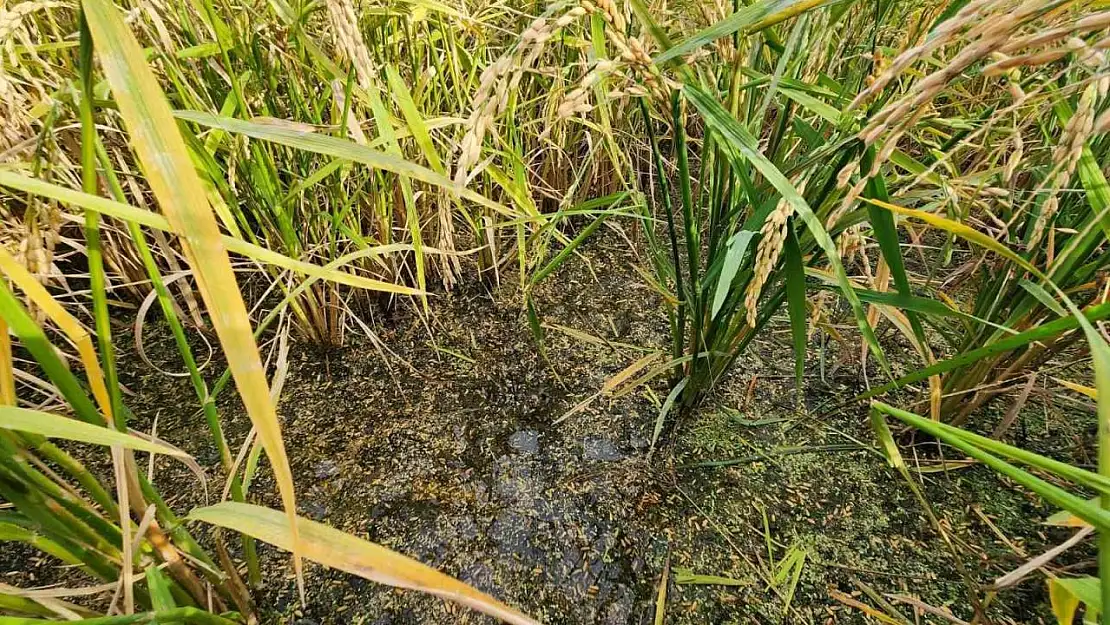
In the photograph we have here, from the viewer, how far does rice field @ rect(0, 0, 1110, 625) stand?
1.22 ft

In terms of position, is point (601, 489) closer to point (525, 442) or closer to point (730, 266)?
point (525, 442)

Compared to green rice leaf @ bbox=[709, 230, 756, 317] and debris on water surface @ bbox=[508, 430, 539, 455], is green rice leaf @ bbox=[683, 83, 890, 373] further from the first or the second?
debris on water surface @ bbox=[508, 430, 539, 455]

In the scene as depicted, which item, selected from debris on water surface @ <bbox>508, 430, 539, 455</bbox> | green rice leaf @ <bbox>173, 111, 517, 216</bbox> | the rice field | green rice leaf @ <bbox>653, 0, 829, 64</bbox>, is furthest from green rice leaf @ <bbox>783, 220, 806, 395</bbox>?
debris on water surface @ <bbox>508, 430, 539, 455</bbox>

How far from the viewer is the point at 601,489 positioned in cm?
75

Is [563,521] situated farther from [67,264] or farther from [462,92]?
[67,264]

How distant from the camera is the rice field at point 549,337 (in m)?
0.37

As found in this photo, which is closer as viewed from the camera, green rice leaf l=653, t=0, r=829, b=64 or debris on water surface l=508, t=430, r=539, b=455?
green rice leaf l=653, t=0, r=829, b=64

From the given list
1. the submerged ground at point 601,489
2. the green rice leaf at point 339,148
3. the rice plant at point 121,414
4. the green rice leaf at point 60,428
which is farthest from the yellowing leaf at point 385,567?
the submerged ground at point 601,489

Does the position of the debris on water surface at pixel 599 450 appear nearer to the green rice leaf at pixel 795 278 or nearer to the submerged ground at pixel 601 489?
the submerged ground at pixel 601 489

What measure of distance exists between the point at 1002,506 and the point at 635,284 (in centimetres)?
63

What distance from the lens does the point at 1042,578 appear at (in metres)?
0.62

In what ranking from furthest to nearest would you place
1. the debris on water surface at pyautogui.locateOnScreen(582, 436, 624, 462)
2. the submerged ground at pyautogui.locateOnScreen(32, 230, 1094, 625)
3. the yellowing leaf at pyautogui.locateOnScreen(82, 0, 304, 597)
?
the debris on water surface at pyautogui.locateOnScreen(582, 436, 624, 462) < the submerged ground at pyautogui.locateOnScreen(32, 230, 1094, 625) < the yellowing leaf at pyautogui.locateOnScreen(82, 0, 304, 597)

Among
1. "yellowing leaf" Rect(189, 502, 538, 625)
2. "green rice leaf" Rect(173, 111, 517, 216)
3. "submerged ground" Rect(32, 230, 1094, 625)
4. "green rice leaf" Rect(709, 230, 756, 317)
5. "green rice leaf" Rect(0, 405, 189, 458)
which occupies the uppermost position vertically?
"green rice leaf" Rect(173, 111, 517, 216)

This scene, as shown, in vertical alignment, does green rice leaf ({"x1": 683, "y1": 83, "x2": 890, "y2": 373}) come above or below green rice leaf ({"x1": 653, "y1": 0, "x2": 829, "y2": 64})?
below
